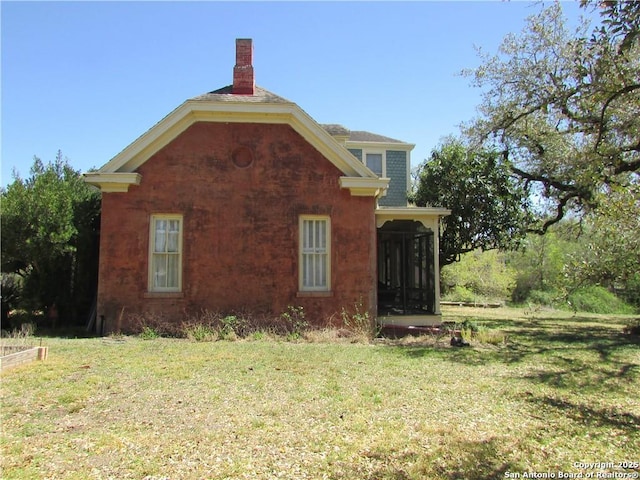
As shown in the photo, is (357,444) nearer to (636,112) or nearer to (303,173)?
(303,173)

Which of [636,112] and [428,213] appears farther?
[428,213]

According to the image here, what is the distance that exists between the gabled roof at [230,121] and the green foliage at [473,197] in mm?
5009

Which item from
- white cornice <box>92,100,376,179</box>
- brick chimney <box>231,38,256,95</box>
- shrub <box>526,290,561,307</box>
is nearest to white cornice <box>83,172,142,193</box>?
white cornice <box>92,100,376,179</box>

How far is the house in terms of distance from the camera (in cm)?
1263

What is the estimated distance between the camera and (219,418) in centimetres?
578

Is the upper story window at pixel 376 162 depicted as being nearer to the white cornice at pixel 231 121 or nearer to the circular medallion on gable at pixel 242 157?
the white cornice at pixel 231 121

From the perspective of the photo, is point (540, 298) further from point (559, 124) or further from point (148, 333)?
point (148, 333)

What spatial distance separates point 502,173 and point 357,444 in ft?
49.2

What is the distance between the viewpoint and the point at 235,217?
1295 cm

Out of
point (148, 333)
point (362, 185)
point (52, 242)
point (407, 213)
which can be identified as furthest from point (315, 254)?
point (52, 242)

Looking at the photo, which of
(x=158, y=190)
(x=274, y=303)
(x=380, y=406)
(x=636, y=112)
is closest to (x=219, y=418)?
(x=380, y=406)

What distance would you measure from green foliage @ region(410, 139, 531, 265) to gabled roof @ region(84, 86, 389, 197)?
5009mm

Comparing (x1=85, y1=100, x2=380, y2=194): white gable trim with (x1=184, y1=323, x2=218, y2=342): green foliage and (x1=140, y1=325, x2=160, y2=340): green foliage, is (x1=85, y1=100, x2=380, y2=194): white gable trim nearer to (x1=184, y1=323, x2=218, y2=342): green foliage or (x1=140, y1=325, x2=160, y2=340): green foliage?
(x1=140, y1=325, x2=160, y2=340): green foliage

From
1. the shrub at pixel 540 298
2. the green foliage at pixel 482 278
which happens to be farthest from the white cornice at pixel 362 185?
the shrub at pixel 540 298
